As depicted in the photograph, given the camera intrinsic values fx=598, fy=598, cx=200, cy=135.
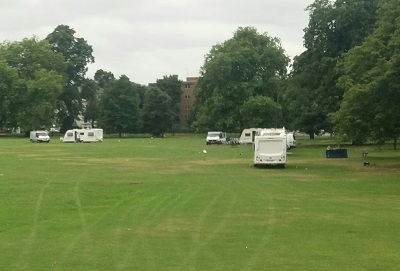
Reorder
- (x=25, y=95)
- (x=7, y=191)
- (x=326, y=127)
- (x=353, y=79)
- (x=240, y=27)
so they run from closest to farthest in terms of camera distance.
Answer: (x=7, y=191) → (x=353, y=79) → (x=326, y=127) → (x=240, y=27) → (x=25, y=95)

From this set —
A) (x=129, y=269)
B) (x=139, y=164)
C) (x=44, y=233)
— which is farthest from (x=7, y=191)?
(x=139, y=164)

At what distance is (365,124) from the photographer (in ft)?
118

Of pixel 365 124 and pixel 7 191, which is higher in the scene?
pixel 365 124

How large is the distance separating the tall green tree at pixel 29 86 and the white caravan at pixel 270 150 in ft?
227

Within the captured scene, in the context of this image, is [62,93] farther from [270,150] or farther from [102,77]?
[270,150]

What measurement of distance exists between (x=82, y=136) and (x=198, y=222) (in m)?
76.3

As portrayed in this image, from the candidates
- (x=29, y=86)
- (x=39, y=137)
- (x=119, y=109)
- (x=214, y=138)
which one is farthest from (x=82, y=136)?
(x=119, y=109)

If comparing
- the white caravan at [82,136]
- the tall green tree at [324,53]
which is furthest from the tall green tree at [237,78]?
the tall green tree at [324,53]

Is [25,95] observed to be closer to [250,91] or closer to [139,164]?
[250,91]

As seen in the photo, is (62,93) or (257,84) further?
(62,93)

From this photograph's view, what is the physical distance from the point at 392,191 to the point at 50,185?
13736 mm

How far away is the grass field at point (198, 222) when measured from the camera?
11.1 metres

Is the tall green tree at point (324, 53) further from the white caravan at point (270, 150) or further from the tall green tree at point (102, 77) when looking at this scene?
the tall green tree at point (102, 77)

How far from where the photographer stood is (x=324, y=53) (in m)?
60.2
